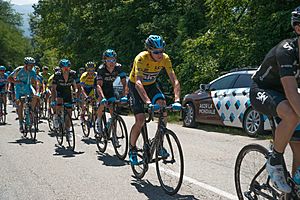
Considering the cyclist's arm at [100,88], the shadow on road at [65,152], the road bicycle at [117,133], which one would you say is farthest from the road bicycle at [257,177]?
the shadow on road at [65,152]

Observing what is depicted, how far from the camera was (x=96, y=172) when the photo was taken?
22.9 ft

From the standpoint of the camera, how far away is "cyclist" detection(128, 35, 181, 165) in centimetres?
583

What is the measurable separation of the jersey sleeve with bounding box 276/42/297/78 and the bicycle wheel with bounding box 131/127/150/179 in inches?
116

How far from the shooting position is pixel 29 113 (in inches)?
423

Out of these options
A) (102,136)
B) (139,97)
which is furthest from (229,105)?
(139,97)

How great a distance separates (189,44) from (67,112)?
9.53 metres

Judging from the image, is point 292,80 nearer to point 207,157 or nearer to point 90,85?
point 207,157

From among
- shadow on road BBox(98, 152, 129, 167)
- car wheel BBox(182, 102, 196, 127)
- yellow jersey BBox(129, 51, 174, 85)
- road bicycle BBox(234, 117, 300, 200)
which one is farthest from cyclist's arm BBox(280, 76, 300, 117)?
car wheel BBox(182, 102, 196, 127)

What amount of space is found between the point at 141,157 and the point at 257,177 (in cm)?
239

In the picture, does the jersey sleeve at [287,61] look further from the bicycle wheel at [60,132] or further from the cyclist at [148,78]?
the bicycle wheel at [60,132]

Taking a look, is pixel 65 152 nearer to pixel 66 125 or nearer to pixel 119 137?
pixel 66 125

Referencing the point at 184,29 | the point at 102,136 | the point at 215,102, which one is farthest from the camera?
the point at 184,29

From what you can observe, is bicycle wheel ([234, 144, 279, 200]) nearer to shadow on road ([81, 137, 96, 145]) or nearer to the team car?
the team car

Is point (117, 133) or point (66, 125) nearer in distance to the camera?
point (117, 133)
